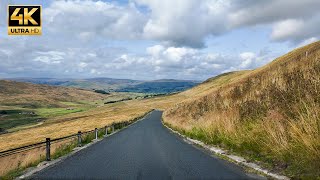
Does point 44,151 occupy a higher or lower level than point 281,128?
lower

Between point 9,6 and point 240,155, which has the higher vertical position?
point 9,6

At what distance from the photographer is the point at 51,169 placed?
15359 millimetres

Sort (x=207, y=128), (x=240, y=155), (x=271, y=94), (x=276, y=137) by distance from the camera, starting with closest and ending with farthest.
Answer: (x=276, y=137) < (x=240, y=155) < (x=271, y=94) < (x=207, y=128)

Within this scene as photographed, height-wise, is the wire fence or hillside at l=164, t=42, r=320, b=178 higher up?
hillside at l=164, t=42, r=320, b=178

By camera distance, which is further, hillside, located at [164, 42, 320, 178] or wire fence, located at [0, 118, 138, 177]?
wire fence, located at [0, 118, 138, 177]

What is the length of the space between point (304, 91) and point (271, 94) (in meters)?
3.66

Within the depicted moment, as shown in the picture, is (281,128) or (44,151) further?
(44,151)

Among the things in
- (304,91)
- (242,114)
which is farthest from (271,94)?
(304,91)

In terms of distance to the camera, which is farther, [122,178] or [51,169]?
Result: [51,169]

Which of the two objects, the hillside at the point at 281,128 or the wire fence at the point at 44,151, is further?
the wire fence at the point at 44,151

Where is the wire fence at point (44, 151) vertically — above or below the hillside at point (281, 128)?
below

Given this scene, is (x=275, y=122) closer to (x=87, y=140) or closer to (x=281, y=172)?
(x=281, y=172)

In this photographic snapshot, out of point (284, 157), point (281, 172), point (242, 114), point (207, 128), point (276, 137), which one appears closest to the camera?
point (281, 172)

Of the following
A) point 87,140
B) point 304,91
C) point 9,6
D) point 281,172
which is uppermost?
point 9,6
